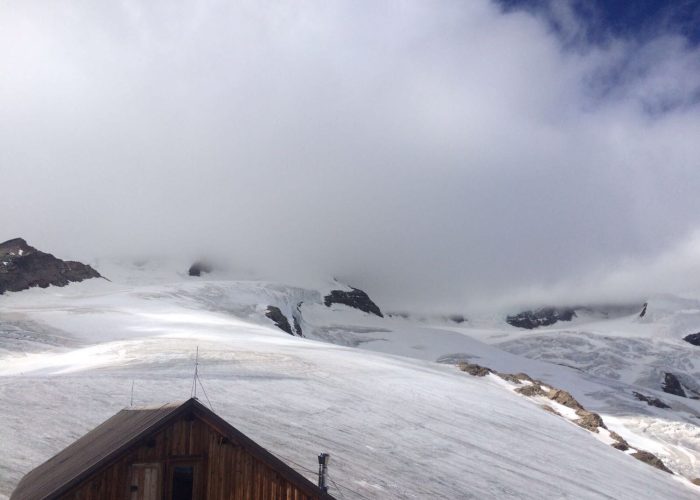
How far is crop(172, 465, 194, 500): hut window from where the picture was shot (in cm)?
996

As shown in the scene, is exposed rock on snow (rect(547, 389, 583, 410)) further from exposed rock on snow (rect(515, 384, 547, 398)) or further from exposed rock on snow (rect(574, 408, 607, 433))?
exposed rock on snow (rect(574, 408, 607, 433))

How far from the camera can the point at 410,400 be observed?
30.3 m

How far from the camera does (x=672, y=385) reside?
361 ft

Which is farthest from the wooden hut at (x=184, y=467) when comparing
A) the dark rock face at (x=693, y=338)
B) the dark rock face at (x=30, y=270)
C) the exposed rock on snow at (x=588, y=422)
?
the dark rock face at (x=693, y=338)

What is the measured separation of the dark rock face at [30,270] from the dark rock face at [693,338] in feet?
495

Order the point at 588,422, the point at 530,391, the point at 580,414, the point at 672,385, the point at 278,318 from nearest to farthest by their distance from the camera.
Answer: the point at 588,422 < the point at 580,414 < the point at 530,391 < the point at 278,318 < the point at 672,385

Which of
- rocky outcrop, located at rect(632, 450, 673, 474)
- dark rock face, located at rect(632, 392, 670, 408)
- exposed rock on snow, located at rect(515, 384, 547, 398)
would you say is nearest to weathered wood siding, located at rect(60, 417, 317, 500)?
rocky outcrop, located at rect(632, 450, 673, 474)

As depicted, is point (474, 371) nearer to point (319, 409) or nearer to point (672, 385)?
point (319, 409)

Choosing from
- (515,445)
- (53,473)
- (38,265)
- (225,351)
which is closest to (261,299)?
(38,265)

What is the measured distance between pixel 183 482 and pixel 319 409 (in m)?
15.0

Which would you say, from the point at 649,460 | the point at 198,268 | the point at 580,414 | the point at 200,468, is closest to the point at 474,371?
the point at 580,414

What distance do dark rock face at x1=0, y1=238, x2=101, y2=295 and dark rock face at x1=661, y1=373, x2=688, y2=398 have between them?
345 ft

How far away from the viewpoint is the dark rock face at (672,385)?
10791cm

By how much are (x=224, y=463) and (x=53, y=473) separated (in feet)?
11.8
